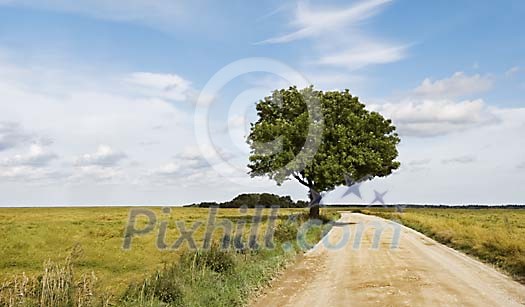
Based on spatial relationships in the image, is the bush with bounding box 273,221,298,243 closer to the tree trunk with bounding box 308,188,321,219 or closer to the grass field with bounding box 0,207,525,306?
the grass field with bounding box 0,207,525,306

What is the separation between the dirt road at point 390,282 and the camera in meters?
11.9

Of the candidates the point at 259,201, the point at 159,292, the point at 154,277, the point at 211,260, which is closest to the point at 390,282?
the point at 211,260

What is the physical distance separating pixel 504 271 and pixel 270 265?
7421 millimetres

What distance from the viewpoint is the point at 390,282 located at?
564 inches

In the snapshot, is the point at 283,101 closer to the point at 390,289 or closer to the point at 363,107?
the point at 363,107

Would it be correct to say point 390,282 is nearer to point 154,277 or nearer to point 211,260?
point 211,260

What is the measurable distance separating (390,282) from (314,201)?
30.9 m

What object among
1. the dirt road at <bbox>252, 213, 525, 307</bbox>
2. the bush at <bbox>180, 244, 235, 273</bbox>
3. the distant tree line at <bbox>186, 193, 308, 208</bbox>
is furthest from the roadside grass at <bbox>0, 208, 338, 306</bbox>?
the distant tree line at <bbox>186, 193, 308, 208</bbox>

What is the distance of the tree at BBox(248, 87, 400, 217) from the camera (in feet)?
137

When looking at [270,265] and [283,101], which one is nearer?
[270,265]

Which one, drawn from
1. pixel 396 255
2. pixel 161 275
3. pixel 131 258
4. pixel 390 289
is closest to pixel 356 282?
pixel 390 289

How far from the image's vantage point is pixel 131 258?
28469mm

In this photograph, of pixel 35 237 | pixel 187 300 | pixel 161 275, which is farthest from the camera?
pixel 35 237

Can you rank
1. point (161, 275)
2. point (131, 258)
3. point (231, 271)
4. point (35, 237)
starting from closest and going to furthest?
point (161, 275) < point (231, 271) < point (131, 258) < point (35, 237)
